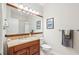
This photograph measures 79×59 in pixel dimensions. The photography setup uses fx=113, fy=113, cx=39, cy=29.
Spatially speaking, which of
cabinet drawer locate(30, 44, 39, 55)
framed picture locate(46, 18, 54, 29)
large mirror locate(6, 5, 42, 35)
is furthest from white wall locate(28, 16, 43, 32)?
cabinet drawer locate(30, 44, 39, 55)

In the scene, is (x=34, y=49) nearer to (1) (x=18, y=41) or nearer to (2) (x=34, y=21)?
(1) (x=18, y=41)

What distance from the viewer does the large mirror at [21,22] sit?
164 cm

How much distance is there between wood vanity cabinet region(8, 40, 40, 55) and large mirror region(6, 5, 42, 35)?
0.66 feet

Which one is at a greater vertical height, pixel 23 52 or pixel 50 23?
A: pixel 50 23

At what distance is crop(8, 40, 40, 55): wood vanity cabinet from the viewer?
5.45 feet

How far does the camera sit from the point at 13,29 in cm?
165

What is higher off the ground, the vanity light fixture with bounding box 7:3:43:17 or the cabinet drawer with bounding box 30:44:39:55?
the vanity light fixture with bounding box 7:3:43:17

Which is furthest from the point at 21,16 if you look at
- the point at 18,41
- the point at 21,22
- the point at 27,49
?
the point at 27,49

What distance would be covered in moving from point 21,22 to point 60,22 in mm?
595

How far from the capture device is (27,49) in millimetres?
1734

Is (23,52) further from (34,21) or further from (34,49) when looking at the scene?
(34,21)

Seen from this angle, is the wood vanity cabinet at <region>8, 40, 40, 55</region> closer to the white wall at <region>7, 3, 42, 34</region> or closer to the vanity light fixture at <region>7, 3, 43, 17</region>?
the white wall at <region>7, 3, 42, 34</region>

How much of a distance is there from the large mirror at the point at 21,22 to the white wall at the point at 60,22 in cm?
13

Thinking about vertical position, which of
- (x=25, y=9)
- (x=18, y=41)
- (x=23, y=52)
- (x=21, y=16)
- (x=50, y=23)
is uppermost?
(x=25, y=9)
